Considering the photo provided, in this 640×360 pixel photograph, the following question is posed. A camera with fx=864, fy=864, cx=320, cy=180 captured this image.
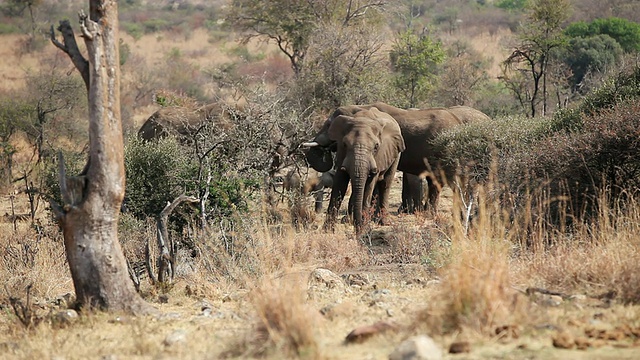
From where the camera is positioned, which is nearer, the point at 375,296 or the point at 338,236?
the point at 375,296

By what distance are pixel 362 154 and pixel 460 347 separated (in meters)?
7.78

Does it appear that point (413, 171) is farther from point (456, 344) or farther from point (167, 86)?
point (167, 86)

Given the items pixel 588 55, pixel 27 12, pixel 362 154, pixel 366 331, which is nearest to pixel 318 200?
pixel 362 154

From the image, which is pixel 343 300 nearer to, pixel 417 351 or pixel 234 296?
pixel 234 296

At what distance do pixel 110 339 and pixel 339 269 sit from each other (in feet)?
12.2

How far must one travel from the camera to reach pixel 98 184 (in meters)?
6.93

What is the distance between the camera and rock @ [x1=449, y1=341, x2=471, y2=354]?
5.32 metres

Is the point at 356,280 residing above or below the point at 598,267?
below

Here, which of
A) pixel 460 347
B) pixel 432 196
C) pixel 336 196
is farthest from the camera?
pixel 432 196

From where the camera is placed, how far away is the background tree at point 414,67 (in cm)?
2448

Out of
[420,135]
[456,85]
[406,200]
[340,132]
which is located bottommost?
[406,200]

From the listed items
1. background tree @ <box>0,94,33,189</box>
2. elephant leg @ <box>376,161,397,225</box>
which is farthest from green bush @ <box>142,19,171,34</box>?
elephant leg @ <box>376,161,397,225</box>

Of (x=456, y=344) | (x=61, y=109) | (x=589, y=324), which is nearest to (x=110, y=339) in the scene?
(x=456, y=344)

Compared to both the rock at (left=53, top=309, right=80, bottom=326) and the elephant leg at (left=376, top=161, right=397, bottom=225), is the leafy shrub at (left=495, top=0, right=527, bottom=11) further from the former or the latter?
the rock at (left=53, top=309, right=80, bottom=326)
